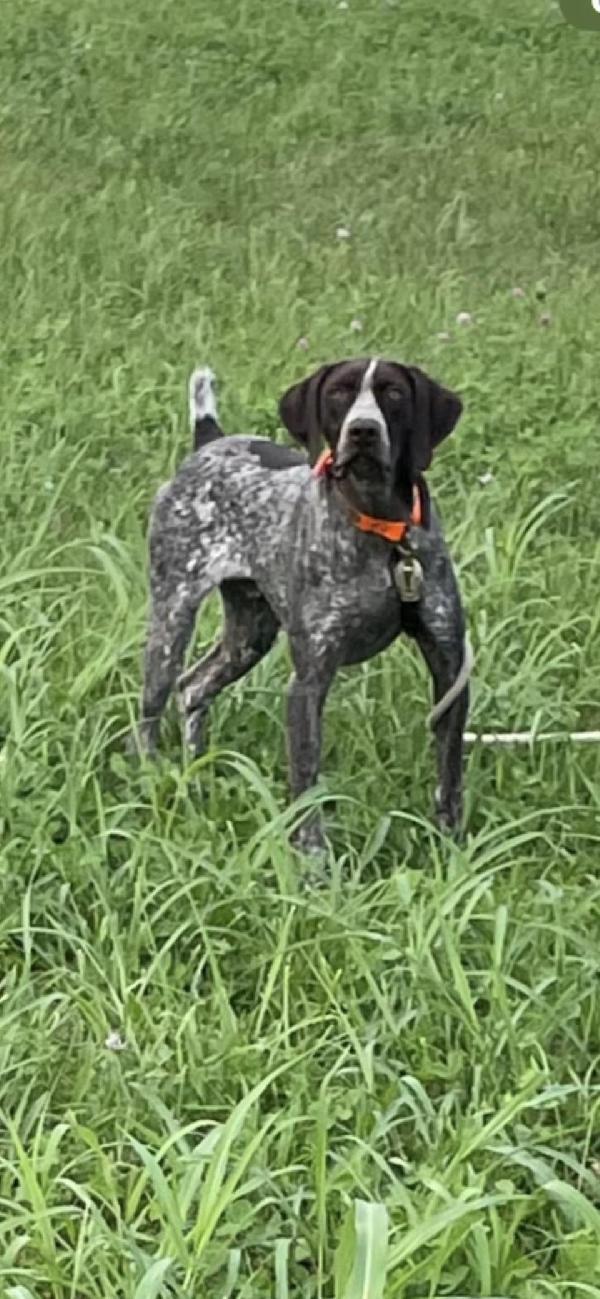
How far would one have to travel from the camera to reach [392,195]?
8.86 m

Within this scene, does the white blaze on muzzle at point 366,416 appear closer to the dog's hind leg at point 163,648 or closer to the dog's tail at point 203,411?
the dog's hind leg at point 163,648

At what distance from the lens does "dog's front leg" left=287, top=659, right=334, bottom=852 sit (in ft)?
12.1

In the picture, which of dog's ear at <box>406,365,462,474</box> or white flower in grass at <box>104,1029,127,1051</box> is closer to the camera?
white flower in grass at <box>104,1029,127,1051</box>

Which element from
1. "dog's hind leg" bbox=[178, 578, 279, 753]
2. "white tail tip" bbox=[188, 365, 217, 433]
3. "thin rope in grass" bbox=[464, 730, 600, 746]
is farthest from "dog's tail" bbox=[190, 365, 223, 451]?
"thin rope in grass" bbox=[464, 730, 600, 746]

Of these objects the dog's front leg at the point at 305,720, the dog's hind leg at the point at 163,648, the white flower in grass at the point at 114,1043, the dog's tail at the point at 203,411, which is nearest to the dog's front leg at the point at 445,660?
the dog's front leg at the point at 305,720

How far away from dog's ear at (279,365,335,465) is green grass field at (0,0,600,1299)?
61 centimetres

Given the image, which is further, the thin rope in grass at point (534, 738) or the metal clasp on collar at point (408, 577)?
the thin rope in grass at point (534, 738)

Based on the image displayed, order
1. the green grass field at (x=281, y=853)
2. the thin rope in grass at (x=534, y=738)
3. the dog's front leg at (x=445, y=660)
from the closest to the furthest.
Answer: the green grass field at (x=281, y=853), the dog's front leg at (x=445, y=660), the thin rope in grass at (x=534, y=738)

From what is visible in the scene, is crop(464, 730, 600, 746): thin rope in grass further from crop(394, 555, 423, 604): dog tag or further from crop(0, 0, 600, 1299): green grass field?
crop(394, 555, 423, 604): dog tag

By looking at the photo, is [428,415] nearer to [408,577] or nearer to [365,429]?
[365,429]

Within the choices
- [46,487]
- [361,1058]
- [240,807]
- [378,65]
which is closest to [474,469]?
[46,487]

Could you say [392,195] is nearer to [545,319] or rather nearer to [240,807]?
[545,319]

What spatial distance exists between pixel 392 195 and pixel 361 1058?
6499mm

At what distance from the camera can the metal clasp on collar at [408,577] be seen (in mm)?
3582
